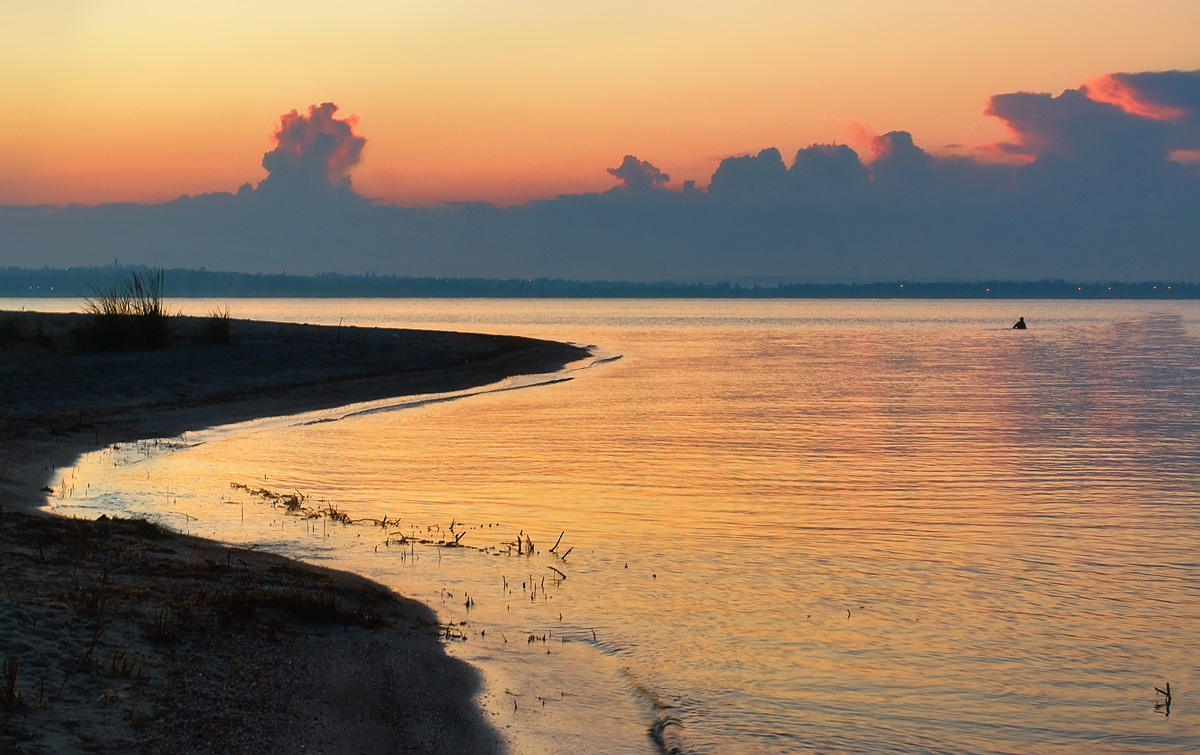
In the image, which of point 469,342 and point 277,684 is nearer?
point 277,684

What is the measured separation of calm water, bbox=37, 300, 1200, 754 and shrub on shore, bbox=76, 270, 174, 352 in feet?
39.3

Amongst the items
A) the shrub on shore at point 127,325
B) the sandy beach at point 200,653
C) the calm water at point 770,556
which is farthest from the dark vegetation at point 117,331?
the sandy beach at point 200,653

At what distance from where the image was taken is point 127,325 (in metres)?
38.7

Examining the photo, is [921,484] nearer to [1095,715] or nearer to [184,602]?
[1095,715]

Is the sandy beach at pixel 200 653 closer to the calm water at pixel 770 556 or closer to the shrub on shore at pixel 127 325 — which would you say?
the calm water at pixel 770 556

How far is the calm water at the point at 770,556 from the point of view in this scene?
8.91 metres

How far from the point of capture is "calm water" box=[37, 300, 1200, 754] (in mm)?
8906

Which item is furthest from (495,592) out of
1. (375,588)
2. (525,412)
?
(525,412)

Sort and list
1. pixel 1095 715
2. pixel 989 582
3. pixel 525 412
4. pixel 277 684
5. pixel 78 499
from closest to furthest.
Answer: pixel 277 684 → pixel 1095 715 → pixel 989 582 → pixel 78 499 → pixel 525 412

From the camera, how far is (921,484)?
2069cm

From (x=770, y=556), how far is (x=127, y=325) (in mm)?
32295

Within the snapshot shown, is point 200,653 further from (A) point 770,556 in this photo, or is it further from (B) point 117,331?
(B) point 117,331

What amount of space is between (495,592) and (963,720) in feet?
18.4

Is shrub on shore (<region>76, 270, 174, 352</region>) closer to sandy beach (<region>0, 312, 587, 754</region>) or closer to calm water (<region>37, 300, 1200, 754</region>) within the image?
calm water (<region>37, 300, 1200, 754</region>)
